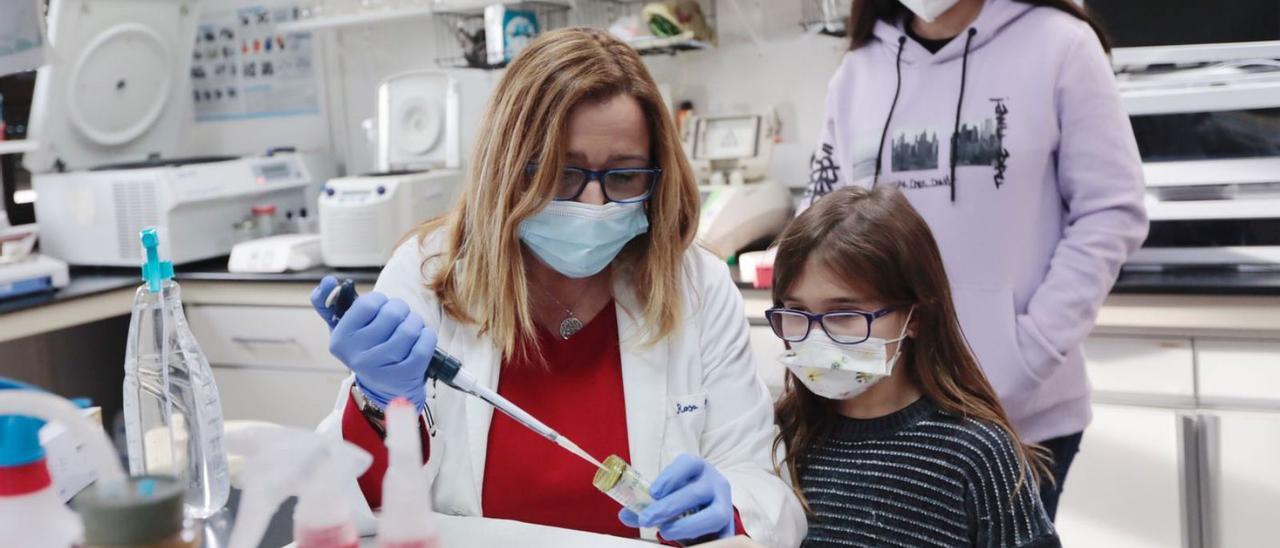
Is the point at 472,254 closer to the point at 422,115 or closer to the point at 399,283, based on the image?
the point at 399,283

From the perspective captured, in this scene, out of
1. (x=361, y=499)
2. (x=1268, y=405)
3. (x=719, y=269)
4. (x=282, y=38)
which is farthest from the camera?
(x=282, y=38)

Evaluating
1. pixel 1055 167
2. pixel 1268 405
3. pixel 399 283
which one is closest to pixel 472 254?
pixel 399 283

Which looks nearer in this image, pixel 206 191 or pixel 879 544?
pixel 879 544

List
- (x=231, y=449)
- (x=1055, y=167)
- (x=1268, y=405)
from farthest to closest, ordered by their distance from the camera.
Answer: (x=1268, y=405), (x=1055, y=167), (x=231, y=449)

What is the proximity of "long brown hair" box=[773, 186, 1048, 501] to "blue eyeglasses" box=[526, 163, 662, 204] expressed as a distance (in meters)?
0.23

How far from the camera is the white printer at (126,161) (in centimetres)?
283

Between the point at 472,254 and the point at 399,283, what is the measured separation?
101mm

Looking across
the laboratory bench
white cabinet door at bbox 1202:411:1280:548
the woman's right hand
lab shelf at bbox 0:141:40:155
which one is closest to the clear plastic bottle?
the woman's right hand

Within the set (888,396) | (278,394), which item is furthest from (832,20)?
(278,394)

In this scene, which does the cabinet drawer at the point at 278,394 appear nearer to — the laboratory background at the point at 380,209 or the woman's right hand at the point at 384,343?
the laboratory background at the point at 380,209

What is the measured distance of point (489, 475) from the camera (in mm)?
1179

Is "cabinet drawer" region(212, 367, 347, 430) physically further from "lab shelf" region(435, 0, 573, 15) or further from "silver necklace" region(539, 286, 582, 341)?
"silver necklace" region(539, 286, 582, 341)

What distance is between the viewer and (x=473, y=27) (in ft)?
9.96

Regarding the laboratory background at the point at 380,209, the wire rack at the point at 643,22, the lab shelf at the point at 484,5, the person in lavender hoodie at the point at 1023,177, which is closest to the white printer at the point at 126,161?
the laboratory background at the point at 380,209
